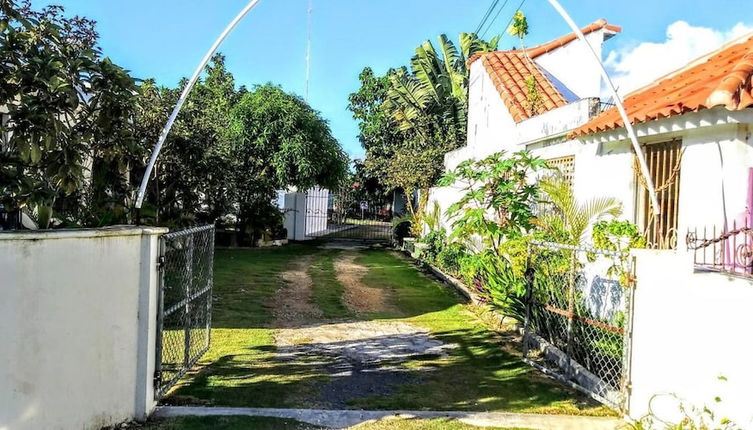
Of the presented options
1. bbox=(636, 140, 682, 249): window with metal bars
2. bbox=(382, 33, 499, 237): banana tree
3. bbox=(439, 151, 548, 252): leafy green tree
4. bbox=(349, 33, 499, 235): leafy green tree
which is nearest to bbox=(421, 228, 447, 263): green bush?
bbox=(349, 33, 499, 235): leafy green tree

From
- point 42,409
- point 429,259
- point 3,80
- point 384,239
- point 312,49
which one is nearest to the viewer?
point 42,409

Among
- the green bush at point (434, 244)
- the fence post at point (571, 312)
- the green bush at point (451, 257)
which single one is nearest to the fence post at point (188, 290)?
the fence post at point (571, 312)

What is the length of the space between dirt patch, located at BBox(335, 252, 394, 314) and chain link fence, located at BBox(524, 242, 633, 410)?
3.49 metres

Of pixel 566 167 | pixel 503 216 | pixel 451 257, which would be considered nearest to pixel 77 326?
pixel 503 216

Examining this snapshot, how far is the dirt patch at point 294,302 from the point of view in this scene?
9349 mm

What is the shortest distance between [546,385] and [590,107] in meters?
4.85

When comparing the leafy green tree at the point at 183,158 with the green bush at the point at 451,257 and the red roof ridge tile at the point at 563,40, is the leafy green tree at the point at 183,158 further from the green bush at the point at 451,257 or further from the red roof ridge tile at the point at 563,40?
the red roof ridge tile at the point at 563,40

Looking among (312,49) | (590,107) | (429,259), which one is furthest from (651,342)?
(312,49)

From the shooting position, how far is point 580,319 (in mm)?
6242

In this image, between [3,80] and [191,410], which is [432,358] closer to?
[191,410]

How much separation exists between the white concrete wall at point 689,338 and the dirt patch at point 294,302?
5352 millimetres

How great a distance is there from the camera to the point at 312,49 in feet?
62.2

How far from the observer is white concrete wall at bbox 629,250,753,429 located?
4.00m

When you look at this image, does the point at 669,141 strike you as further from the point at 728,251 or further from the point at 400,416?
the point at 400,416
